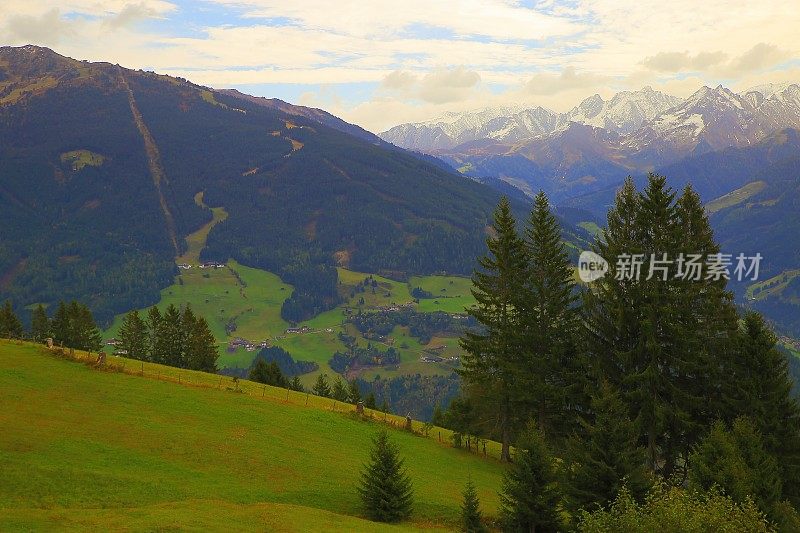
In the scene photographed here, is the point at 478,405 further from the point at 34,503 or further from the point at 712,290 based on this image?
the point at 34,503

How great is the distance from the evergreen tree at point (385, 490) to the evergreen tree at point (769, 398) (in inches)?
1017

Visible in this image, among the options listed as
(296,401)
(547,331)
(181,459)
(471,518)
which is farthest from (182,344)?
(471,518)

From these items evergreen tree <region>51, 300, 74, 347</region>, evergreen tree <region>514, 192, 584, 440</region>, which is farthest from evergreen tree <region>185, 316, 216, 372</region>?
evergreen tree <region>514, 192, 584, 440</region>

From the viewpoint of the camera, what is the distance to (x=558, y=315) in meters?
52.3

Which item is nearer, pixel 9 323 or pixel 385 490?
pixel 385 490

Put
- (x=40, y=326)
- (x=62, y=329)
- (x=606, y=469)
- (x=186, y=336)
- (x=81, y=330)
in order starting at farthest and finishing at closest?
1. (x=40, y=326)
2. (x=186, y=336)
3. (x=81, y=330)
4. (x=62, y=329)
5. (x=606, y=469)

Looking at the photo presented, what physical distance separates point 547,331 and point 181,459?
3063cm

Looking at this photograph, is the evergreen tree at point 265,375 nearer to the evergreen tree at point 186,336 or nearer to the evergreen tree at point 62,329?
the evergreen tree at point 186,336

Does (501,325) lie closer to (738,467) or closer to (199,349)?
(738,467)

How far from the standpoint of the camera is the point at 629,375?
45.2m

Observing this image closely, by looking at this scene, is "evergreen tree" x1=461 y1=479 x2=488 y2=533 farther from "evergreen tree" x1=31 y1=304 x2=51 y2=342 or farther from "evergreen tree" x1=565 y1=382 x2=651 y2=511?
"evergreen tree" x1=31 y1=304 x2=51 y2=342

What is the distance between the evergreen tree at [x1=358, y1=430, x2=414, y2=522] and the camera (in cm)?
3478

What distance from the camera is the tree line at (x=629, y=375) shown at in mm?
33469

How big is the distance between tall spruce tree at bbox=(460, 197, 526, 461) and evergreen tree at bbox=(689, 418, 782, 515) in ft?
57.9
